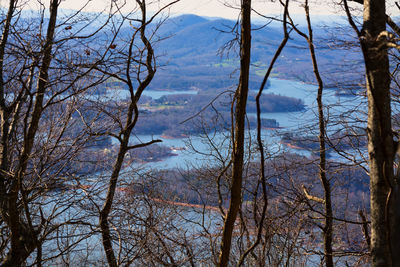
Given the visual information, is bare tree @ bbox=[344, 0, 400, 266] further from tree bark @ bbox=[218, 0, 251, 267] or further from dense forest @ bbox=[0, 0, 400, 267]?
tree bark @ bbox=[218, 0, 251, 267]

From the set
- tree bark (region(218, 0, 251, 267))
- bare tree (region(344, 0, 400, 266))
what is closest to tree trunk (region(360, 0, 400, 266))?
bare tree (region(344, 0, 400, 266))

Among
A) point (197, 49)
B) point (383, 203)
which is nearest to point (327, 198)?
point (383, 203)

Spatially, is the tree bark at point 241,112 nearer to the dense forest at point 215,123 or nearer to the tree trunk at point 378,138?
the dense forest at point 215,123

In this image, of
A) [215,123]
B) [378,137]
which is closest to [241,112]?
[378,137]

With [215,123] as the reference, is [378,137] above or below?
below

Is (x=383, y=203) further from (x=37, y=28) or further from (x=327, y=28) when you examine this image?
(x=37, y=28)

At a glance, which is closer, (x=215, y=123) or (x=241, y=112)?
(x=241, y=112)

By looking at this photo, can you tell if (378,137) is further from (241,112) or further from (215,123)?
(215,123)

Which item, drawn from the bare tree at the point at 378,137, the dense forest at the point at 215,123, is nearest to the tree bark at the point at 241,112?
the dense forest at the point at 215,123

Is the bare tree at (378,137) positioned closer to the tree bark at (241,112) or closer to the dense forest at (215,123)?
the dense forest at (215,123)

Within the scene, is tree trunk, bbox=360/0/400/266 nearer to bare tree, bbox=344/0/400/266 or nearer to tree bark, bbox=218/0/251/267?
bare tree, bbox=344/0/400/266

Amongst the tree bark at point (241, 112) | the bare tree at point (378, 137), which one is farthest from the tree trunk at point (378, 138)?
the tree bark at point (241, 112)
